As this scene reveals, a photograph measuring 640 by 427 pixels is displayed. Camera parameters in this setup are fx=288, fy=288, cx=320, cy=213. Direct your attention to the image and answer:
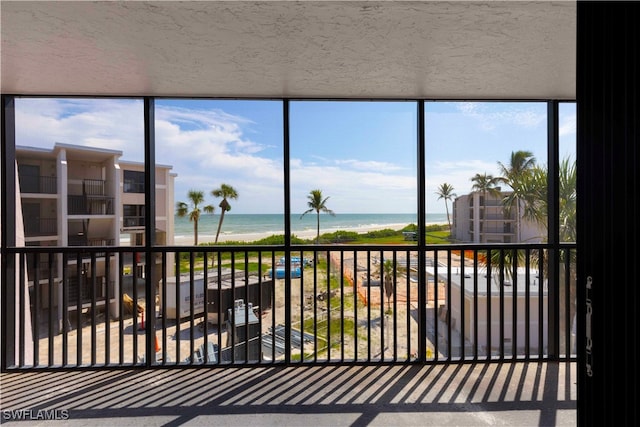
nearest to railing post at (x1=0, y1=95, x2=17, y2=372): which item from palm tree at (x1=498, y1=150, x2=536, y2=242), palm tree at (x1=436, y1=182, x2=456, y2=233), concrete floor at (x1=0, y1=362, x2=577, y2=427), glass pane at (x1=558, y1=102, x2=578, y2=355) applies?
concrete floor at (x1=0, y1=362, x2=577, y2=427)

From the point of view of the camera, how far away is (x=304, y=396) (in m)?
1.85

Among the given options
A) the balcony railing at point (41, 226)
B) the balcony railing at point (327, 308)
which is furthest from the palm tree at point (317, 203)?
the balcony railing at point (41, 226)

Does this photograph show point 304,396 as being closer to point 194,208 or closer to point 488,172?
point 194,208

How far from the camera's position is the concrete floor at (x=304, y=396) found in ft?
5.43

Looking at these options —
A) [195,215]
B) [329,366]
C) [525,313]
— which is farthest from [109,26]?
[525,313]

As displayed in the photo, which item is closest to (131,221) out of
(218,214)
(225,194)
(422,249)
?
(218,214)

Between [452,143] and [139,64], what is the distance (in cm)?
260

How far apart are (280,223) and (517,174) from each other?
6.97 ft

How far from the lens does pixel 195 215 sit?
9.95 ft

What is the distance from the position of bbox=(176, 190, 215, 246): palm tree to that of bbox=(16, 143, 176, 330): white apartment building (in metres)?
0.15

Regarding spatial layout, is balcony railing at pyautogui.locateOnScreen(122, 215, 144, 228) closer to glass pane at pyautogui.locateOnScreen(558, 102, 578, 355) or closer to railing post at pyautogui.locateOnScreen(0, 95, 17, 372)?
railing post at pyautogui.locateOnScreen(0, 95, 17, 372)
